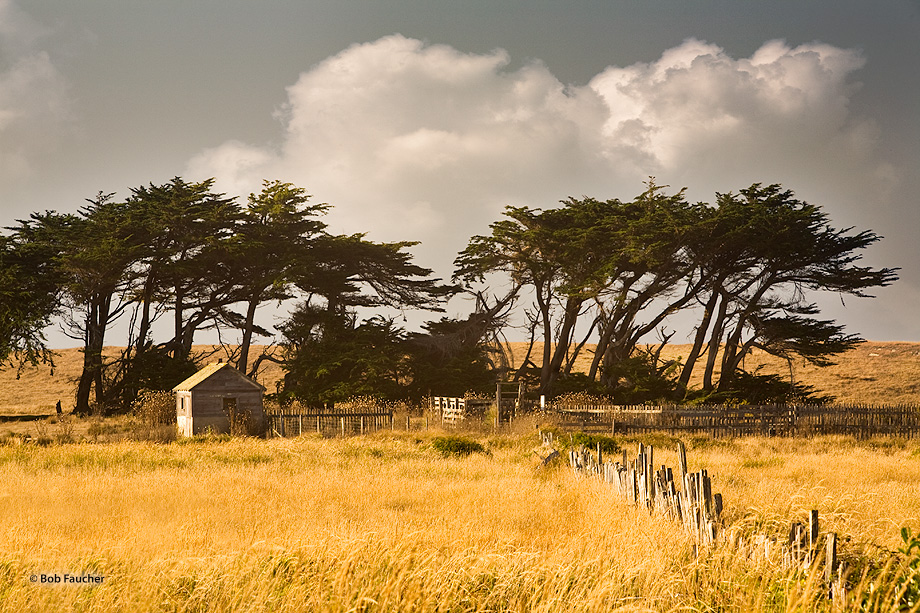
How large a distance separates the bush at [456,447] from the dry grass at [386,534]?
5.71 feet

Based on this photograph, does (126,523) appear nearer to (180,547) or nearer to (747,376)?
(180,547)

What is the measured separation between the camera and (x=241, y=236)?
37.6 meters

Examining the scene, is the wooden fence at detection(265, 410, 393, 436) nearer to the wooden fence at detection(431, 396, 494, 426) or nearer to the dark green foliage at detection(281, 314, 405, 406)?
the wooden fence at detection(431, 396, 494, 426)

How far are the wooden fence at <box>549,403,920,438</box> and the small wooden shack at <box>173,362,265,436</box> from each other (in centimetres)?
1136

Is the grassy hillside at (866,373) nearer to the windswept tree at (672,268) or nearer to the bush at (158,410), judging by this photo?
the windswept tree at (672,268)

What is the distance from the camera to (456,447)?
20453 mm

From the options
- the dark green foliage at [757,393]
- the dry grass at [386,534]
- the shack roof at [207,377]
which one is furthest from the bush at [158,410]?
the dark green foliage at [757,393]

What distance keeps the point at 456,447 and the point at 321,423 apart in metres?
8.18

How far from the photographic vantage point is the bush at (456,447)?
65.9 feet

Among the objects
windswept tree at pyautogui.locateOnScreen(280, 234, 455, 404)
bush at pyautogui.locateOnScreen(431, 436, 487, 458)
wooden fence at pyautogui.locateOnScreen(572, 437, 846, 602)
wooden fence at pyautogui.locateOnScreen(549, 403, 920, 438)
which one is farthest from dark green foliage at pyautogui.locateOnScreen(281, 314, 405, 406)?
wooden fence at pyautogui.locateOnScreen(572, 437, 846, 602)

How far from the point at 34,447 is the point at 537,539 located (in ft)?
61.2

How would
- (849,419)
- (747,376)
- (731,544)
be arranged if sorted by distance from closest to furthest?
1. (731,544)
2. (849,419)
3. (747,376)

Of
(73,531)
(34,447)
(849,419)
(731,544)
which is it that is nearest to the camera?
(731,544)

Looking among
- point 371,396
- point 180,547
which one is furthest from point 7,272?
point 180,547
